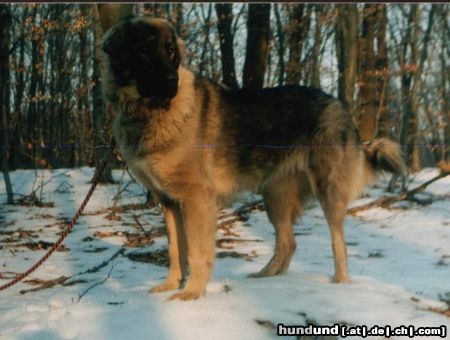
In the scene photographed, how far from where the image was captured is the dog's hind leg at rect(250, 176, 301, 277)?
5137 millimetres

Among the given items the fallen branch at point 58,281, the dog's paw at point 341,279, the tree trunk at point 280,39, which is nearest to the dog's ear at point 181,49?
the dog's paw at point 341,279

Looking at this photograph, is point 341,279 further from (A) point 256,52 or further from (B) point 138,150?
(A) point 256,52

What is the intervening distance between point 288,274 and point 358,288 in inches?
30.1

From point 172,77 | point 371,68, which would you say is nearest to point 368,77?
point 371,68

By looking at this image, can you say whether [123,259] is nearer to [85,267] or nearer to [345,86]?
[85,267]

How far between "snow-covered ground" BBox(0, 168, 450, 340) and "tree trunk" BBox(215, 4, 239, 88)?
3.22 m

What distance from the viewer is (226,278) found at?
4828mm

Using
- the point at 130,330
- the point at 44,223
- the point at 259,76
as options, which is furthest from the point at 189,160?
the point at 259,76

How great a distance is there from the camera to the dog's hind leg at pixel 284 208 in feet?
16.9

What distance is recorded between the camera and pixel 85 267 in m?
5.80

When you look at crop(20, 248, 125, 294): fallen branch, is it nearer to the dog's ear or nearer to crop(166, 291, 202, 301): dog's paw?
crop(166, 291, 202, 301): dog's paw

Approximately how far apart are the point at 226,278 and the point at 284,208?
83cm

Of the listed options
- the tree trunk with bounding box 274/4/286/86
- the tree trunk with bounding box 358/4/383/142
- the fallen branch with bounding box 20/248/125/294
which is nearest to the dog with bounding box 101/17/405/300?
the fallen branch with bounding box 20/248/125/294

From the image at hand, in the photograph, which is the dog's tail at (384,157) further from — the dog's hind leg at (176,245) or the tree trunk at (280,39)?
the tree trunk at (280,39)
